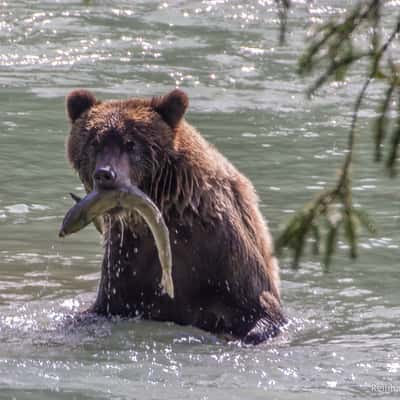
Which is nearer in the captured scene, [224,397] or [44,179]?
[224,397]

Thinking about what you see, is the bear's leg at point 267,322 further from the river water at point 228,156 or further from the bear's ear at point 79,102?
the bear's ear at point 79,102

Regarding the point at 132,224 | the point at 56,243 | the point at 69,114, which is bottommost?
the point at 56,243

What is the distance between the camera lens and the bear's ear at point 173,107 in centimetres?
798

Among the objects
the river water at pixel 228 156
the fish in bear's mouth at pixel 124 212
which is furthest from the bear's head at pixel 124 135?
the river water at pixel 228 156

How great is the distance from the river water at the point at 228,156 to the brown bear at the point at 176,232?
6.6 inches

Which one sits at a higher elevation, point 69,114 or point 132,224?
point 69,114

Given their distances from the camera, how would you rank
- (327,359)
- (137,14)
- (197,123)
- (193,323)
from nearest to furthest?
(327,359), (193,323), (197,123), (137,14)

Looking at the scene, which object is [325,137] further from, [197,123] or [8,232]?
[8,232]

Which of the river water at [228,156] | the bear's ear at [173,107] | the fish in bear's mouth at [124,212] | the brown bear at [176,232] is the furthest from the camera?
the bear's ear at [173,107]

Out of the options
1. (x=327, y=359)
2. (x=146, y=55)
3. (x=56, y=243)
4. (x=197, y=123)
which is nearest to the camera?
(x=327, y=359)

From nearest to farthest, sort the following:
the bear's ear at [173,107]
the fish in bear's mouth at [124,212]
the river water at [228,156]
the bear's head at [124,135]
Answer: the river water at [228,156]
the fish in bear's mouth at [124,212]
the bear's head at [124,135]
the bear's ear at [173,107]

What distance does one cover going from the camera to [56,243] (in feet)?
34.9

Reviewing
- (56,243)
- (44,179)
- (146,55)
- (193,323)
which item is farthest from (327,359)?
(146,55)

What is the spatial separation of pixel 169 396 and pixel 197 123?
895cm
